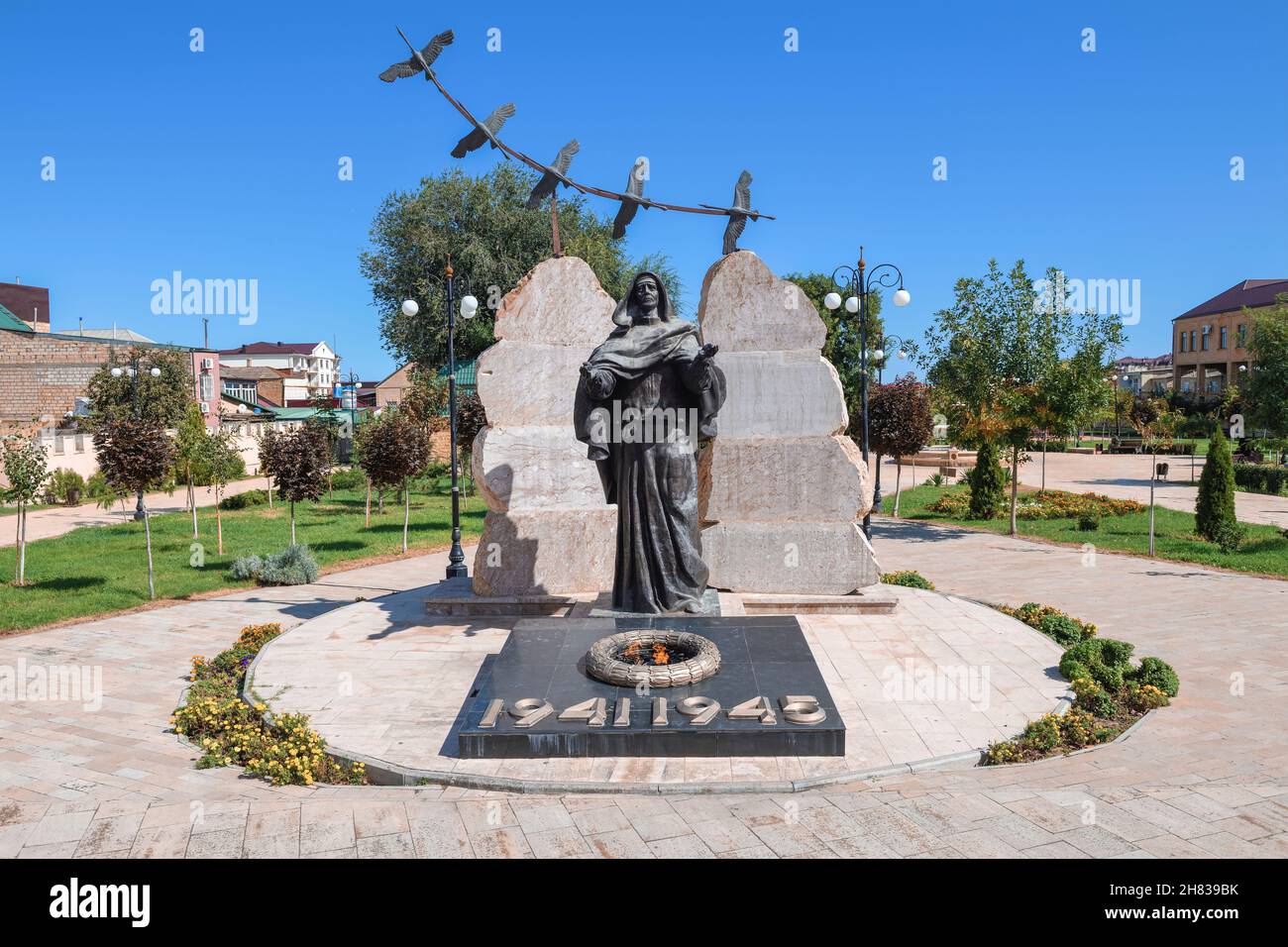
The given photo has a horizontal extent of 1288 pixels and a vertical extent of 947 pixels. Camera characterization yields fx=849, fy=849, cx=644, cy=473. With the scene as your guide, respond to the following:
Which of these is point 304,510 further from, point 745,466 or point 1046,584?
point 1046,584

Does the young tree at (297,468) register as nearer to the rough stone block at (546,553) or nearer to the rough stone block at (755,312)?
the rough stone block at (546,553)

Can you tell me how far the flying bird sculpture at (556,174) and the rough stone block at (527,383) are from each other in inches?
73.5

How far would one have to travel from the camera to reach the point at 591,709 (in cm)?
623

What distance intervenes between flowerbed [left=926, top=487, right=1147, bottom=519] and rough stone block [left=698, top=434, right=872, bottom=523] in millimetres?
14041

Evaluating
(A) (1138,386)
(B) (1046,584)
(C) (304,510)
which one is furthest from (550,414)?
(A) (1138,386)

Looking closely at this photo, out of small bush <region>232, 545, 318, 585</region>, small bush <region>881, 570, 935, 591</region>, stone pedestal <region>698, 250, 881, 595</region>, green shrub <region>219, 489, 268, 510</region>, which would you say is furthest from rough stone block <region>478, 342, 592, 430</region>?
green shrub <region>219, 489, 268, 510</region>

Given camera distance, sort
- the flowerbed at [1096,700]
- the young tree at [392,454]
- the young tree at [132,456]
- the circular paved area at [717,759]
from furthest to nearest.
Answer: the young tree at [392,454], the young tree at [132,456], the flowerbed at [1096,700], the circular paved area at [717,759]

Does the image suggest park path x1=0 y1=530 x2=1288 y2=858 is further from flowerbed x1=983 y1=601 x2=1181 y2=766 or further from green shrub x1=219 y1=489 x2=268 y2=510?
green shrub x1=219 y1=489 x2=268 y2=510

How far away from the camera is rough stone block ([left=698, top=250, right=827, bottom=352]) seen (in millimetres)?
10719

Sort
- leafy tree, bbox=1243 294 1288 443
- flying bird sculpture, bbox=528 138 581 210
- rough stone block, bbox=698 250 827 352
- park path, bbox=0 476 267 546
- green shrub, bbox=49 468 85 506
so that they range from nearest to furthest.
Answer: flying bird sculpture, bbox=528 138 581 210 → rough stone block, bbox=698 250 827 352 → park path, bbox=0 476 267 546 → green shrub, bbox=49 468 85 506 → leafy tree, bbox=1243 294 1288 443

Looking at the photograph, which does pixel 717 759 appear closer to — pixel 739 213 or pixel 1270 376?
pixel 739 213

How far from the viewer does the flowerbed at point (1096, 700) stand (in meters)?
6.39

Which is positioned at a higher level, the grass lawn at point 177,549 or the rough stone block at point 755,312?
the rough stone block at point 755,312

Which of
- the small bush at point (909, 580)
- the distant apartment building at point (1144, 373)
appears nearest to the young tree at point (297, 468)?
the small bush at point (909, 580)
